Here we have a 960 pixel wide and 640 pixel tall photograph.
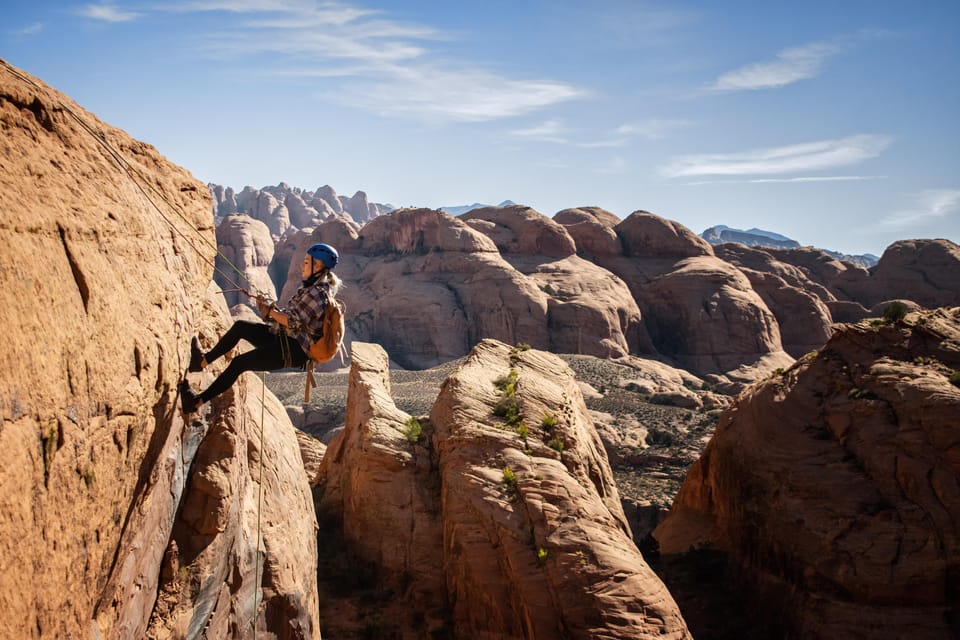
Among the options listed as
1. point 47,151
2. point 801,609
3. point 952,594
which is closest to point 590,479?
point 801,609

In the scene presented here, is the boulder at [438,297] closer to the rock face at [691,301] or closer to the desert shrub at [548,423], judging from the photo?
the rock face at [691,301]

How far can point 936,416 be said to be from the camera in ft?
58.5

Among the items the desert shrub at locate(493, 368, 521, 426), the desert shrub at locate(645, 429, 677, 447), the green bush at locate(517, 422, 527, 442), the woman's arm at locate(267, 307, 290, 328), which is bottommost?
the desert shrub at locate(645, 429, 677, 447)

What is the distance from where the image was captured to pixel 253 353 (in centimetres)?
823

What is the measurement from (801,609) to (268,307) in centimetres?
1569

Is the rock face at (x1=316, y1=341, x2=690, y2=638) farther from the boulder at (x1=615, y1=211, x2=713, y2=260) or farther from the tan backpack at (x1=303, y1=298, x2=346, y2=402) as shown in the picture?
the boulder at (x1=615, y1=211, x2=713, y2=260)

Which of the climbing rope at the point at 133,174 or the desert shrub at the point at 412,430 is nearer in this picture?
the climbing rope at the point at 133,174

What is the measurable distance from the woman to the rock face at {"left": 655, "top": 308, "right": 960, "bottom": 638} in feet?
49.1

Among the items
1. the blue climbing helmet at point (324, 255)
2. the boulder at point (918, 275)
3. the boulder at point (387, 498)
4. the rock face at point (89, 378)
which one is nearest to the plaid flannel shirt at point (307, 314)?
the blue climbing helmet at point (324, 255)

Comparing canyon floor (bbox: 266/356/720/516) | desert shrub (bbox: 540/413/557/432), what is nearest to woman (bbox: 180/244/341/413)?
desert shrub (bbox: 540/413/557/432)

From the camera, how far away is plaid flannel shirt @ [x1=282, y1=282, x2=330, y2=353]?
855cm

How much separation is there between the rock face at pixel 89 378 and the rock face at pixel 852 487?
591 inches

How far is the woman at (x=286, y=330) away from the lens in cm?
811

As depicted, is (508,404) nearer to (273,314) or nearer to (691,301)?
(273,314)
